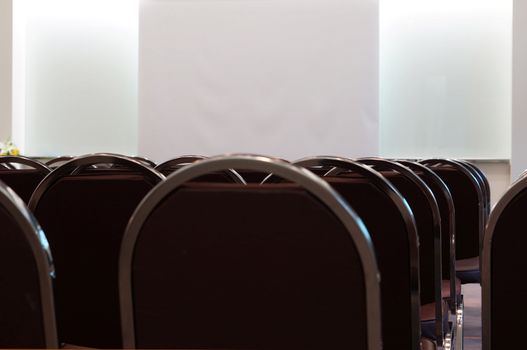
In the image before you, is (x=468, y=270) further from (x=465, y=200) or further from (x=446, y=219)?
(x=446, y=219)

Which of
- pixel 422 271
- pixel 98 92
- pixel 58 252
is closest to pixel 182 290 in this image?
pixel 58 252

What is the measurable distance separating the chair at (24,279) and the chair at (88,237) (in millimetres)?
719

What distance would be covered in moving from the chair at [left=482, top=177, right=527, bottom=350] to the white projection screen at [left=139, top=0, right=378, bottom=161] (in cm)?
761

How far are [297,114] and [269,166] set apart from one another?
8.20 meters

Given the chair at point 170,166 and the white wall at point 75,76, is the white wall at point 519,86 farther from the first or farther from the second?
the chair at point 170,166

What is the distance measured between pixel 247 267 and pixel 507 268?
0.59m

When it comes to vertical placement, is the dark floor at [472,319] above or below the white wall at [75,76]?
below

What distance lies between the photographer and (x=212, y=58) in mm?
9570

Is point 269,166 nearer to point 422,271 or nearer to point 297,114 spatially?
point 422,271

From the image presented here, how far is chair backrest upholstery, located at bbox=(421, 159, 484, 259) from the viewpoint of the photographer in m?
3.70

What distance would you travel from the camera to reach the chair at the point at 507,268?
1548 mm

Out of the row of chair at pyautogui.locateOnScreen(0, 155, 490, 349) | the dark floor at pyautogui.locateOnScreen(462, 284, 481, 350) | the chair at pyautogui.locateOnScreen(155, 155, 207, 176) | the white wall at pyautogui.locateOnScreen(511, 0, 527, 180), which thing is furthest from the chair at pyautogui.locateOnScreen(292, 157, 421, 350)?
the white wall at pyautogui.locateOnScreen(511, 0, 527, 180)

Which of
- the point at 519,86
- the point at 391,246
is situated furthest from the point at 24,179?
the point at 519,86

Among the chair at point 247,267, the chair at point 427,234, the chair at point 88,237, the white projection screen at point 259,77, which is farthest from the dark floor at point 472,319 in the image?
the chair at point 247,267
